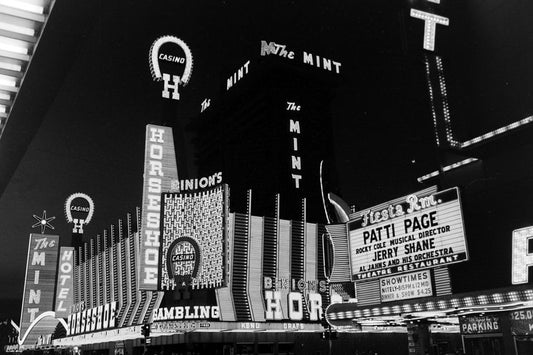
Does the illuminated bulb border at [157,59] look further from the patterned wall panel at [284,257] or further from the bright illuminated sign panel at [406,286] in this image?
the bright illuminated sign panel at [406,286]

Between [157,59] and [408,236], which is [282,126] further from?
[408,236]

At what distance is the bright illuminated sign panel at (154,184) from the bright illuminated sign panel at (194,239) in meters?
0.67

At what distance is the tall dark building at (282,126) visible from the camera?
102 meters

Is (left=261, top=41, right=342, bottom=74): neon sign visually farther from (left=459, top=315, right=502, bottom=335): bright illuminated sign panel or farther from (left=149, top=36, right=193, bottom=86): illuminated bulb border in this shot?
(left=459, top=315, right=502, bottom=335): bright illuminated sign panel

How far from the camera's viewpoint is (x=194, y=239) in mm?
37281

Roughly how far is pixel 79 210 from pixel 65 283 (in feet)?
32.2

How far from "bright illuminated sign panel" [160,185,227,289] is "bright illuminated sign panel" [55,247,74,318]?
90.3 feet

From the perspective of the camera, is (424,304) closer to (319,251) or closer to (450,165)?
(450,165)

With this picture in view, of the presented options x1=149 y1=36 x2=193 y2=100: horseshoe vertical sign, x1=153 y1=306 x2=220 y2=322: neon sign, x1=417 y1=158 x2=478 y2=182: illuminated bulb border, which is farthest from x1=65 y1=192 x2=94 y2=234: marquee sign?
x1=417 y1=158 x2=478 y2=182: illuminated bulb border

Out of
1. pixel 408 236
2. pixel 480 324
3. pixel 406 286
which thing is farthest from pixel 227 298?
pixel 480 324

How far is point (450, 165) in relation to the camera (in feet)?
69.0

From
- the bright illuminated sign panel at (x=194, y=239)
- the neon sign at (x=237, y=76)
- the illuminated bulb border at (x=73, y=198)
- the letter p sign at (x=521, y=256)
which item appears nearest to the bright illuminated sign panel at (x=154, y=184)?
the bright illuminated sign panel at (x=194, y=239)

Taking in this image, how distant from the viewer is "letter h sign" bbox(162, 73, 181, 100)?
3916 cm

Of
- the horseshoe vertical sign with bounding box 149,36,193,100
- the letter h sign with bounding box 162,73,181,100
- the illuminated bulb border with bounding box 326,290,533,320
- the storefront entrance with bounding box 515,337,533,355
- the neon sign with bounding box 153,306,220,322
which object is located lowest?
the storefront entrance with bounding box 515,337,533,355
